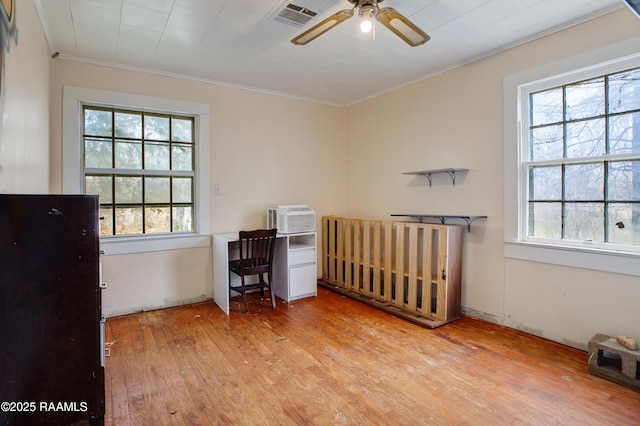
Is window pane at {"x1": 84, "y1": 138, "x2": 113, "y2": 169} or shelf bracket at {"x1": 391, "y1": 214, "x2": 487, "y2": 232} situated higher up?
window pane at {"x1": 84, "y1": 138, "x2": 113, "y2": 169}

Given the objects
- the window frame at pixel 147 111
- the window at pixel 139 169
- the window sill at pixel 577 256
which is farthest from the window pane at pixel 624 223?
the window at pixel 139 169

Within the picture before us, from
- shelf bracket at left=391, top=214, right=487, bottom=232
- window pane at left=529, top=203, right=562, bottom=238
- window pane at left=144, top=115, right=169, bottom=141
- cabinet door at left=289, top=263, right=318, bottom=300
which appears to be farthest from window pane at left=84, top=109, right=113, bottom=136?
window pane at left=529, top=203, right=562, bottom=238

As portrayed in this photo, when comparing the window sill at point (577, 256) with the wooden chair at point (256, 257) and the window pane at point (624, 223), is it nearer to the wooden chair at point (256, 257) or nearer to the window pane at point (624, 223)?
the window pane at point (624, 223)

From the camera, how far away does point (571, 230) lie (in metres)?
Answer: 2.68

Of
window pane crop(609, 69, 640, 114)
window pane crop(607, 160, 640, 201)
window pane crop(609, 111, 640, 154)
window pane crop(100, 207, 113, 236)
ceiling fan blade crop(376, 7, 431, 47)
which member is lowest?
window pane crop(100, 207, 113, 236)

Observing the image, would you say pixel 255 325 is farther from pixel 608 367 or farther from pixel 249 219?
pixel 608 367

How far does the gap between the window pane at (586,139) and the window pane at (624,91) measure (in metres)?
0.13

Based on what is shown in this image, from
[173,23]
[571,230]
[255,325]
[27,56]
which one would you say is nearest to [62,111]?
[27,56]

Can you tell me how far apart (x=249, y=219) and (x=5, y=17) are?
9.39 ft

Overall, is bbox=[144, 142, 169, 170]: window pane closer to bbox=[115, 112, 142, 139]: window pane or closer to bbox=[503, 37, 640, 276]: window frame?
bbox=[115, 112, 142, 139]: window pane

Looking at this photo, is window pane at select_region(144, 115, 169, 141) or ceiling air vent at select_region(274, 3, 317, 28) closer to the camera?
ceiling air vent at select_region(274, 3, 317, 28)

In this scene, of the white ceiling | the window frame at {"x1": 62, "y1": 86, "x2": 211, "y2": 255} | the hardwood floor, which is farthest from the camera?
the window frame at {"x1": 62, "y1": 86, "x2": 211, "y2": 255}

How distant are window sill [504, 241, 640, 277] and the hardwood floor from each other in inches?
26.6

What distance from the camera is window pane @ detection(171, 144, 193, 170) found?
3.72 meters
